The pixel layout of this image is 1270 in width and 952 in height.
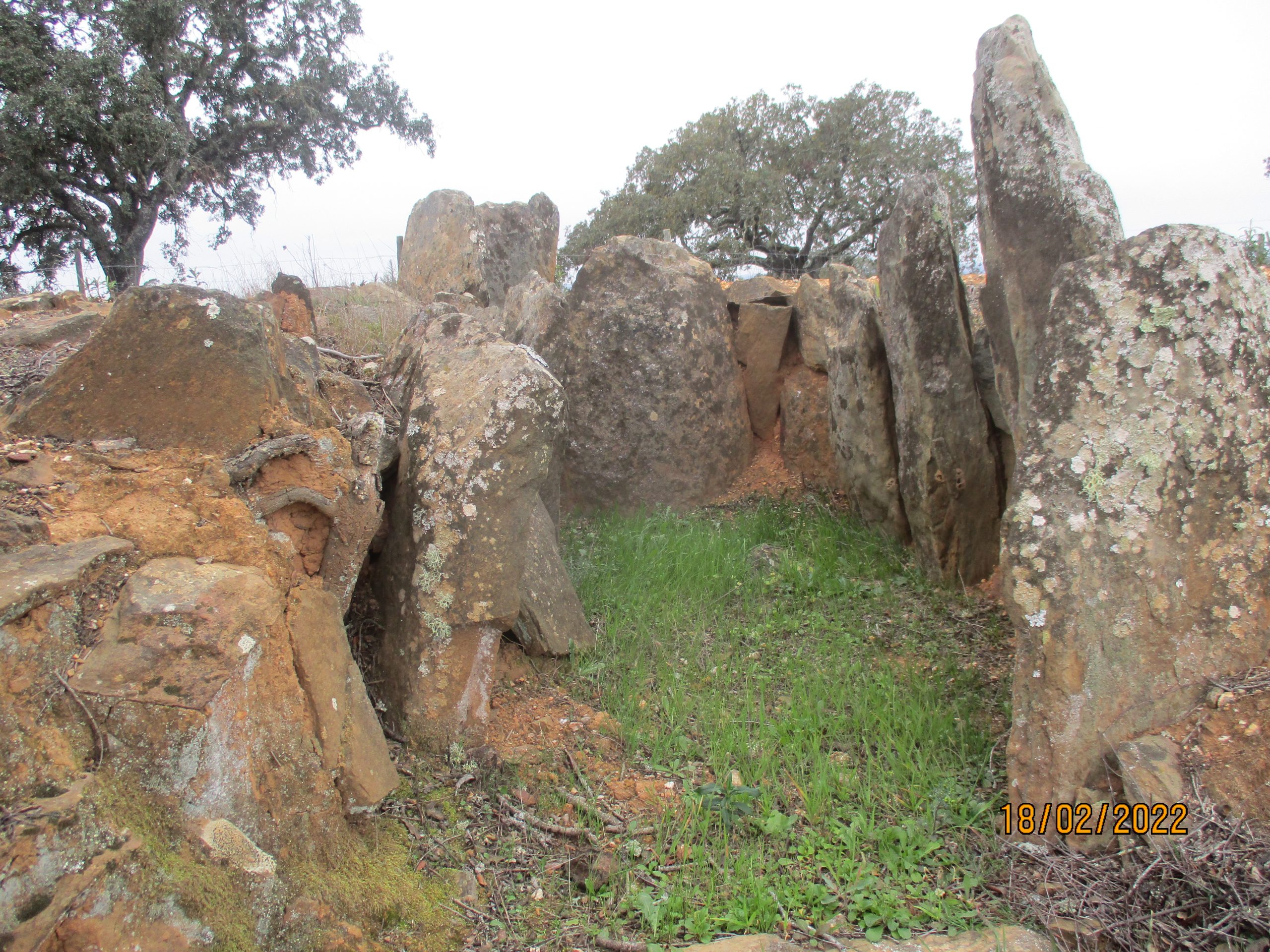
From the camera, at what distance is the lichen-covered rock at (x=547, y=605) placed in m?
4.02

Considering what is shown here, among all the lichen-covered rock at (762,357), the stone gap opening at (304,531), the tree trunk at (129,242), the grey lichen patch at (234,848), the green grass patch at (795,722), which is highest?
the tree trunk at (129,242)

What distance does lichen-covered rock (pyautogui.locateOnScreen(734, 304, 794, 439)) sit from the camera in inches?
281

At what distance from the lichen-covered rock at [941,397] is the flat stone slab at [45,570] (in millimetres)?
4005

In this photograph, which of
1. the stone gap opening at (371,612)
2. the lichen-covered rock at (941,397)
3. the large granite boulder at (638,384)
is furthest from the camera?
the large granite boulder at (638,384)

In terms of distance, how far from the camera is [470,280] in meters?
8.42

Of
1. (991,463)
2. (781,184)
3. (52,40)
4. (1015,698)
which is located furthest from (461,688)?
(781,184)

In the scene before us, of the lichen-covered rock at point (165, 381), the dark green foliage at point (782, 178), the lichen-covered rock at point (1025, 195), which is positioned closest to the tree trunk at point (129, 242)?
the dark green foliage at point (782, 178)

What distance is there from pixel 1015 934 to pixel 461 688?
6.51 ft

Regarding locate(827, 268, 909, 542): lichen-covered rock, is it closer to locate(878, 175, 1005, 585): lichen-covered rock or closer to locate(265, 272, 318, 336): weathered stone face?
locate(878, 175, 1005, 585): lichen-covered rock

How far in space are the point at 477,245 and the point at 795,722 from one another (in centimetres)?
620

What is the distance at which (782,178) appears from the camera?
1897 centimetres

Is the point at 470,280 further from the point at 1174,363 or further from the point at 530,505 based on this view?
the point at 1174,363

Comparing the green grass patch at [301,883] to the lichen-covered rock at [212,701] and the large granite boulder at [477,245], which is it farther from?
the large granite boulder at [477,245]

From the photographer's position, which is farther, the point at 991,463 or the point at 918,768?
the point at 991,463
